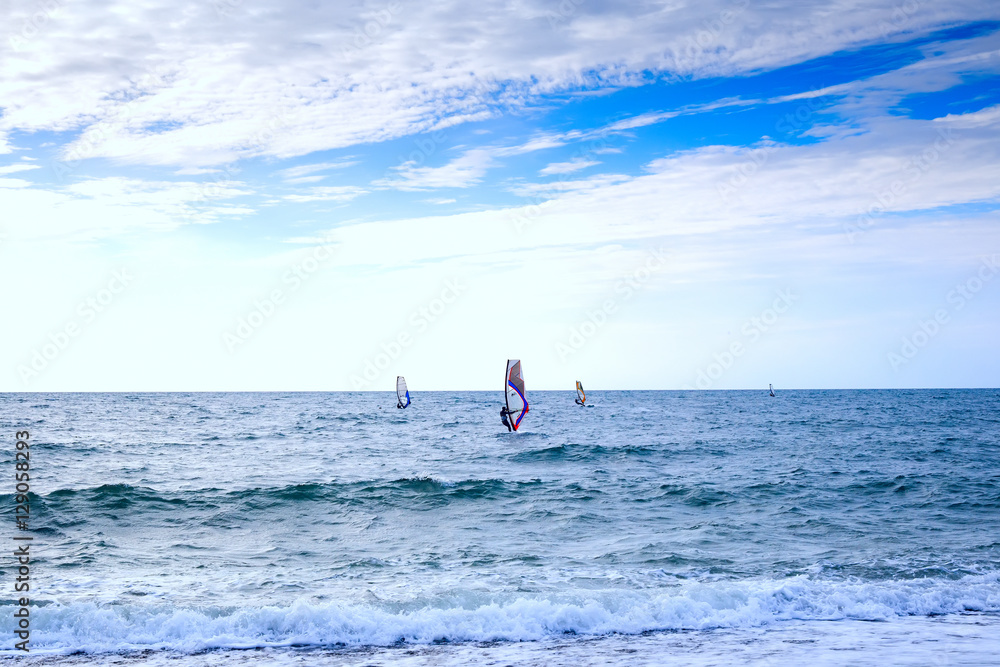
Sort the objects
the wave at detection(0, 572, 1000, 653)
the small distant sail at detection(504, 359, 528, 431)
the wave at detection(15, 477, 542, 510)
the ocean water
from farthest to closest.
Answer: the small distant sail at detection(504, 359, 528, 431), the wave at detection(15, 477, 542, 510), the wave at detection(0, 572, 1000, 653), the ocean water

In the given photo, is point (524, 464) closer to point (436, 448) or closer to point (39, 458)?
point (436, 448)

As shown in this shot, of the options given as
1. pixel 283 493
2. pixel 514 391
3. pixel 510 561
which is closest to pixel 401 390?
pixel 514 391

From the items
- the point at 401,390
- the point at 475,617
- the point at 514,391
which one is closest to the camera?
the point at 475,617

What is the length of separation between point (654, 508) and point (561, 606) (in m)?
8.43

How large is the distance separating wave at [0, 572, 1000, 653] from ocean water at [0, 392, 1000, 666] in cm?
4

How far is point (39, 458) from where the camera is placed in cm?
2652

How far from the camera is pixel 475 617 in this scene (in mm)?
9680

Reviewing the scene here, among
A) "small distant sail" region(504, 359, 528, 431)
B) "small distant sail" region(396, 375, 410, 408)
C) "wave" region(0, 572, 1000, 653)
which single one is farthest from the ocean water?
"small distant sail" region(396, 375, 410, 408)

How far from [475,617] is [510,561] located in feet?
10.1

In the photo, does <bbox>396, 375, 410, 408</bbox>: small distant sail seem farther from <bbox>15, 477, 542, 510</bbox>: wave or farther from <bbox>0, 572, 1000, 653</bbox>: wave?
<bbox>0, 572, 1000, 653</bbox>: wave

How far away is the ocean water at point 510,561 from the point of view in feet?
28.8

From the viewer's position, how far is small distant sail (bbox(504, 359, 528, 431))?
34.4 meters

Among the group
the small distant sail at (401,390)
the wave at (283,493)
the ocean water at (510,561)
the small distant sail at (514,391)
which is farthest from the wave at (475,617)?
the small distant sail at (401,390)

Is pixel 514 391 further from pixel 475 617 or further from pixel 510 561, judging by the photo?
pixel 475 617
